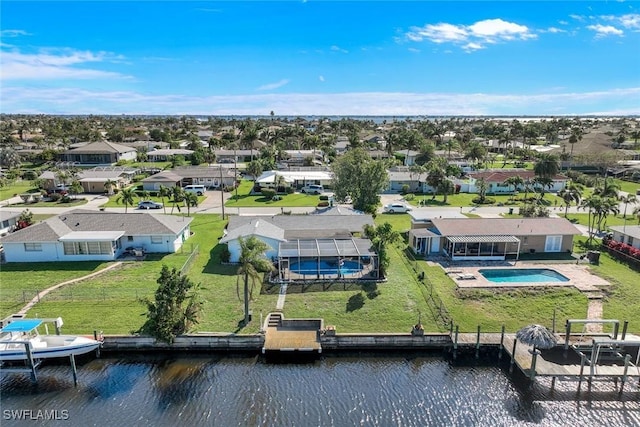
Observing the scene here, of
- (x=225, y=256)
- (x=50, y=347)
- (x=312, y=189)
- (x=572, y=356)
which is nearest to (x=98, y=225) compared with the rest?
(x=225, y=256)

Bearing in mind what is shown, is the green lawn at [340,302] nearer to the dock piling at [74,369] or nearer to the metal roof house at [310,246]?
the metal roof house at [310,246]

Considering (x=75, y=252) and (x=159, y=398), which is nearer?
(x=159, y=398)

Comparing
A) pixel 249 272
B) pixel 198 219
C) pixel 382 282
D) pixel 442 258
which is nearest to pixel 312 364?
pixel 249 272

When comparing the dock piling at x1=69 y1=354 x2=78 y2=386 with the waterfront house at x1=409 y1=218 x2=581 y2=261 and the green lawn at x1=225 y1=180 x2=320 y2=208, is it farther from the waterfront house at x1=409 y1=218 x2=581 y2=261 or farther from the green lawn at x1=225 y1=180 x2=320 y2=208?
the green lawn at x1=225 y1=180 x2=320 y2=208

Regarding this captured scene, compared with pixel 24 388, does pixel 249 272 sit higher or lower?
higher

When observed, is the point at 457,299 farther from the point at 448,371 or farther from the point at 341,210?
the point at 341,210

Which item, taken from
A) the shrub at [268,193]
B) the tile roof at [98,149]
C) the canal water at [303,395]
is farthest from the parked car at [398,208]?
the tile roof at [98,149]
